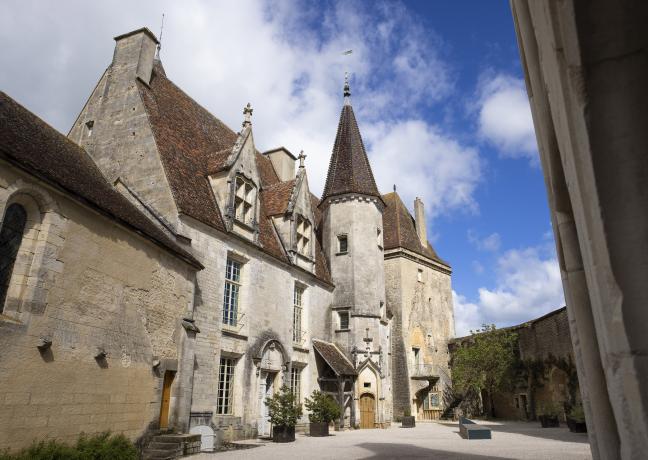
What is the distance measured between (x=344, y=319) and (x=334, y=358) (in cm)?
221

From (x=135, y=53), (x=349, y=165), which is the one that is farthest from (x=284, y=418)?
(x=349, y=165)

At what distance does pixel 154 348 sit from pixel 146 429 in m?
1.58

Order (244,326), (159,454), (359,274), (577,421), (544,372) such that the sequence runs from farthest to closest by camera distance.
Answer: (544,372) → (359,274) → (577,421) → (244,326) → (159,454)

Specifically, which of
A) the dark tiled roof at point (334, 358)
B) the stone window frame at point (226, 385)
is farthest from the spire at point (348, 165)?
the stone window frame at point (226, 385)

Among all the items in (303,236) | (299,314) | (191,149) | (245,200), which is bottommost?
(299,314)

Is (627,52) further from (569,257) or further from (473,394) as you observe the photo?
(473,394)

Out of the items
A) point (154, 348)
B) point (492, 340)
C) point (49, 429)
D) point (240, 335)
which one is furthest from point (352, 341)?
point (49, 429)

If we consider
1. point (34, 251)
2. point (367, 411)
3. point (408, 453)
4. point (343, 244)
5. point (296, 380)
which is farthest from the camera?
point (343, 244)

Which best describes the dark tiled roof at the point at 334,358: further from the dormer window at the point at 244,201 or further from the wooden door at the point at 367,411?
the dormer window at the point at 244,201

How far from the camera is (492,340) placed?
25.2 meters

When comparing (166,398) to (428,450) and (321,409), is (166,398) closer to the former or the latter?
(321,409)

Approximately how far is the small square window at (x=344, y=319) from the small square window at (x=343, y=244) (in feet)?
9.14

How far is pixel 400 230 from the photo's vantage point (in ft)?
91.1

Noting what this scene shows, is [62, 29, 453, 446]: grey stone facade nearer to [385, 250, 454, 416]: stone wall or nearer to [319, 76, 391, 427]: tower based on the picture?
[319, 76, 391, 427]: tower
